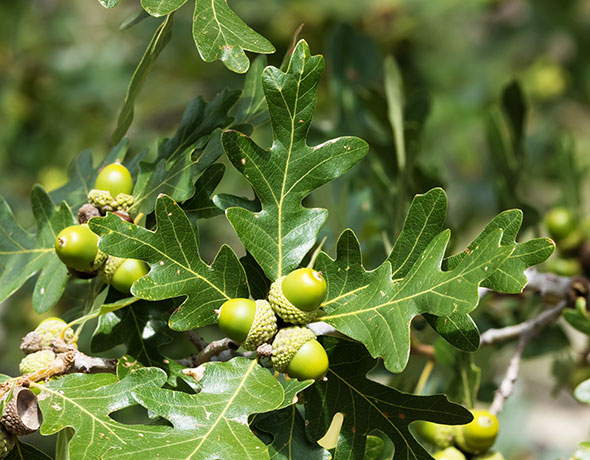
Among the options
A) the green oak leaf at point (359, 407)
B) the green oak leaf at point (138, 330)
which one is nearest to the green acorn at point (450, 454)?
the green oak leaf at point (359, 407)

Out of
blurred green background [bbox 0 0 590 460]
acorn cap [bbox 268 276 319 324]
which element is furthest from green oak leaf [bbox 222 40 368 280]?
blurred green background [bbox 0 0 590 460]

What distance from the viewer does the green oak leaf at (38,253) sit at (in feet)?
4.25

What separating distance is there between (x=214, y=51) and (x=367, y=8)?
262 cm

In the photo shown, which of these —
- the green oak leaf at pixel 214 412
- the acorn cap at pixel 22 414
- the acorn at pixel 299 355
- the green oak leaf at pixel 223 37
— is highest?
the green oak leaf at pixel 223 37

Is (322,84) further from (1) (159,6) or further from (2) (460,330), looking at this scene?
(2) (460,330)

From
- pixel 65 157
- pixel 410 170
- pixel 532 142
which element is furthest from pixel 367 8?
pixel 410 170

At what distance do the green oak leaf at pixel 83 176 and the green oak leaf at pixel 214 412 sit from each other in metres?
0.57

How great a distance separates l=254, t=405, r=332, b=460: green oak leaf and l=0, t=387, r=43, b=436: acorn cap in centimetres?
34

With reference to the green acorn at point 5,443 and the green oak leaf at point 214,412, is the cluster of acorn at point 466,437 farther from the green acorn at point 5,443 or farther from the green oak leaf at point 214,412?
the green acorn at point 5,443

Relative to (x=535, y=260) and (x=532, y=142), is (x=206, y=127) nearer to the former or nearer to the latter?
(x=535, y=260)

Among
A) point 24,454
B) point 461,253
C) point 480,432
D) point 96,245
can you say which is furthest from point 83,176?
point 480,432

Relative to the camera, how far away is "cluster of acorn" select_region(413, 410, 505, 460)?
1.29 meters

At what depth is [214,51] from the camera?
1.07 m

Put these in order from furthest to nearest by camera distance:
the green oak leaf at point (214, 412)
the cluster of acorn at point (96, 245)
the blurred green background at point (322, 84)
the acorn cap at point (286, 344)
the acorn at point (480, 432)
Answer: the blurred green background at point (322, 84) < the acorn at point (480, 432) < the cluster of acorn at point (96, 245) < the acorn cap at point (286, 344) < the green oak leaf at point (214, 412)
